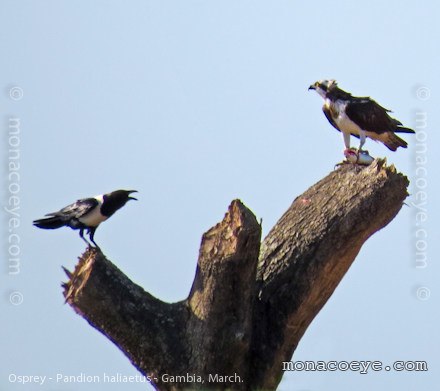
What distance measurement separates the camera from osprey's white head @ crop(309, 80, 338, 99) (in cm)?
1373

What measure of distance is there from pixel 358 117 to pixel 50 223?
407cm

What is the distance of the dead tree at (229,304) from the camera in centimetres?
1022

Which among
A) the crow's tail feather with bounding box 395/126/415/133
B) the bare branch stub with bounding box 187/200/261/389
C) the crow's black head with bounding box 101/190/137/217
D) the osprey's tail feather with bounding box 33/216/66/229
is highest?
the crow's tail feather with bounding box 395/126/415/133

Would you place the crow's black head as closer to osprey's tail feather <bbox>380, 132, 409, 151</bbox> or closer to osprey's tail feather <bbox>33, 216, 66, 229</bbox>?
osprey's tail feather <bbox>33, 216, 66, 229</bbox>

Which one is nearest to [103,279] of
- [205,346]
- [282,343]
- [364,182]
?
[205,346]

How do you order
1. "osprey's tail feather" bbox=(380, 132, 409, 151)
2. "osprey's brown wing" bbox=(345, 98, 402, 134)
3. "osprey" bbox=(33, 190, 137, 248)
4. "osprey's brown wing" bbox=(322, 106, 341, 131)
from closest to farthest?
"osprey" bbox=(33, 190, 137, 248), "osprey's brown wing" bbox=(345, 98, 402, 134), "osprey's tail feather" bbox=(380, 132, 409, 151), "osprey's brown wing" bbox=(322, 106, 341, 131)

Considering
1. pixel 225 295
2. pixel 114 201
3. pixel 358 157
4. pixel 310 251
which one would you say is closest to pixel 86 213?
pixel 114 201

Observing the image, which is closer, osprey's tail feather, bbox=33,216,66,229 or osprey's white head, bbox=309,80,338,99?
osprey's tail feather, bbox=33,216,66,229

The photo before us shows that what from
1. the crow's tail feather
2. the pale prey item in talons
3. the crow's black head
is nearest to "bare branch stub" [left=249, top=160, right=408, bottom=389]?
the pale prey item in talons

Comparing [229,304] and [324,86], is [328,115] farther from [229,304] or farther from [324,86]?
[229,304]

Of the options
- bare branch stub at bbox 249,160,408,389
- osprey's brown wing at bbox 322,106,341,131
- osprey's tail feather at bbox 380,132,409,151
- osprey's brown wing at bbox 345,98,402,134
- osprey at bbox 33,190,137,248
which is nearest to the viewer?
bare branch stub at bbox 249,160,408,389

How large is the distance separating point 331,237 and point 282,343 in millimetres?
1102

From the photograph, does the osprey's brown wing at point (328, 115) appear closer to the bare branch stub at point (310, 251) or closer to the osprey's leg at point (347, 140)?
the osprey's leg at point (347, 140)

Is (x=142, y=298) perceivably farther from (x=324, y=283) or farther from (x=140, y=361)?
(x=324, y=283)
